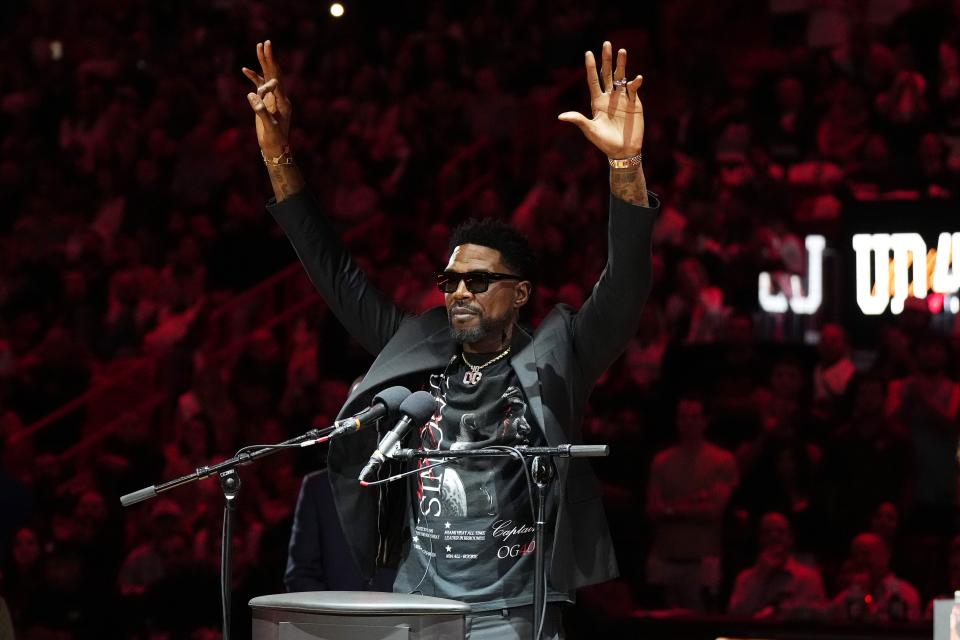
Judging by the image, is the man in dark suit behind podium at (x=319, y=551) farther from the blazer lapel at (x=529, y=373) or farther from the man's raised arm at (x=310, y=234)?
the blazer lapel at (x=529, y=373)

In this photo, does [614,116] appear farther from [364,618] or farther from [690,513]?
[690,513]

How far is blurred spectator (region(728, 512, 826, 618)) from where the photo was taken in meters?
7.29

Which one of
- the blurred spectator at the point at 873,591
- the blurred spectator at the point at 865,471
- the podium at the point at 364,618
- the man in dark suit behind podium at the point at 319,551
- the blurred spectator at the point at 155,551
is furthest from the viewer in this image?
the blurred spectator at the point at 155,551

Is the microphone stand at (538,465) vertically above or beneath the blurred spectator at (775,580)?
above

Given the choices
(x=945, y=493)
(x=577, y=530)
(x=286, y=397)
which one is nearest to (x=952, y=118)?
(x=945, y=493)

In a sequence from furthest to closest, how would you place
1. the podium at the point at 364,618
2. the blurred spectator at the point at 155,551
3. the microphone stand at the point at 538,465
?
the blurred spectator at the point at 155,551, the microphone stand at the point at 538,465, the podium at the point at 364,618

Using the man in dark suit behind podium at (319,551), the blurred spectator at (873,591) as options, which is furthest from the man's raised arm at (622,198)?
the blurred spectator at (873,591)

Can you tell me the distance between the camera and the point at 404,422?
3.65 m

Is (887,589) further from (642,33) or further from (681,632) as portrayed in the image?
(642,33)

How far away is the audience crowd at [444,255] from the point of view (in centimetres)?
764

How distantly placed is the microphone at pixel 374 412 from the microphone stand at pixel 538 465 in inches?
4.6

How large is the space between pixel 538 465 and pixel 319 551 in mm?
2074

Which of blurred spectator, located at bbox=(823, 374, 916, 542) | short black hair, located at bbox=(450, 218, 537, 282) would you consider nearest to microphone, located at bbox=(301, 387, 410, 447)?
short black hair, located at bbox=(450, 218, 537, 282)

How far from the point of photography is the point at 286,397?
9242 millimetres
